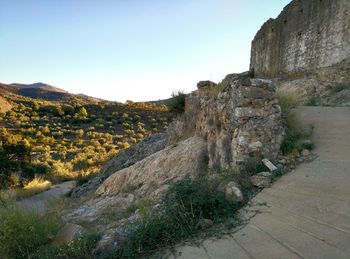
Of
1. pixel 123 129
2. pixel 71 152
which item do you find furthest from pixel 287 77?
pixel 123 129

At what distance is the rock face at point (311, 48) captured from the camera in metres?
13.6

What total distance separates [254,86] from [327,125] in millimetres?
2049

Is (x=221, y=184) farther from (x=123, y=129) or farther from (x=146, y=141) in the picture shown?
(x=123, y=129)

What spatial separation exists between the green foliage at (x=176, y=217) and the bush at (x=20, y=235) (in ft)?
4.53

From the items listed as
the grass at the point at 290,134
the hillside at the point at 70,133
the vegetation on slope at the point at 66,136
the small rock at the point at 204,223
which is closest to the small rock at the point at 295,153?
the grass at the point at 290,134

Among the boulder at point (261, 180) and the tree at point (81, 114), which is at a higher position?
the boulder at point (261, 180)

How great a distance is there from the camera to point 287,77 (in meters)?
17.5

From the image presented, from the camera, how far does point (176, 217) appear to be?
4109 millimetres

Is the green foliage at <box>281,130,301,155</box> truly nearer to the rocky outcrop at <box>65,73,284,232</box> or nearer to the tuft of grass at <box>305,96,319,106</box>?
the rocky outcrop at <box>65,73,284,232</box>

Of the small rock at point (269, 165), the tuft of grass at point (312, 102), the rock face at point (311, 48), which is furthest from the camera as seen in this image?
the rock face at point (311, 48)

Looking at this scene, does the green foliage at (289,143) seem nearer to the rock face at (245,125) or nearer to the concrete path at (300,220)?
the rock face at (245,125)

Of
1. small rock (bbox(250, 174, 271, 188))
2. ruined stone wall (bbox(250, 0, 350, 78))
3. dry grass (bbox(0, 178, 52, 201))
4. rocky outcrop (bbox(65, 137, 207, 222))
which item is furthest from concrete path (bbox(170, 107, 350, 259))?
dry grass (bbox(0, 178, 52, 201))

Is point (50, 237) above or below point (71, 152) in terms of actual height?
above

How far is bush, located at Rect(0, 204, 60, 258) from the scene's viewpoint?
4.37 m
